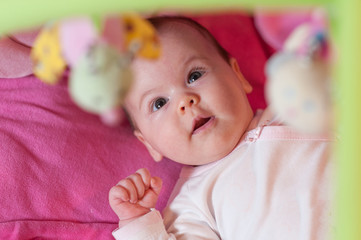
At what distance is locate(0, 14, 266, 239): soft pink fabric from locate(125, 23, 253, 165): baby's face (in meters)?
0.12

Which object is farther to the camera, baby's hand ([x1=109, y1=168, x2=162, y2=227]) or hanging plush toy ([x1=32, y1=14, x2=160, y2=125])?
baby's hand ([x1=109, y1=168, x2=162, y2=227])

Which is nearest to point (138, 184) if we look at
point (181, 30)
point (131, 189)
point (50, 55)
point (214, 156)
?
point (131, 189)

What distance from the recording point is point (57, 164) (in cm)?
91

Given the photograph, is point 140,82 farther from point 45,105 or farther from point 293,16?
point 293,16

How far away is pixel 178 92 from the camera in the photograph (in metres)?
0.77

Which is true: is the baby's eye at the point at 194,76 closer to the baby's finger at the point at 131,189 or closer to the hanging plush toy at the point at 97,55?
the baby's finger at the point at 131,189

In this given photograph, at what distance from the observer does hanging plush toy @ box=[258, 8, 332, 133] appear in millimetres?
342

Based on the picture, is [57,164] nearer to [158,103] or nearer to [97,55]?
[158,103]

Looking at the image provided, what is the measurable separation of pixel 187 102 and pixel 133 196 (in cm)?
18

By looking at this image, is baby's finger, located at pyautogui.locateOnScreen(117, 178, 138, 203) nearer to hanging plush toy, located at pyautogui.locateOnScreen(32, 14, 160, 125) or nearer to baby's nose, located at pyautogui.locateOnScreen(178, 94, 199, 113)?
baby's nose, located at pyautogui.locateOnScreen(178, 94, 199, 113)

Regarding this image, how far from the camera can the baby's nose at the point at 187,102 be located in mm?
757

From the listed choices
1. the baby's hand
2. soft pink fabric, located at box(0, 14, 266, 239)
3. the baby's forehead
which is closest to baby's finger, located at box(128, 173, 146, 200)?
the baby's hand

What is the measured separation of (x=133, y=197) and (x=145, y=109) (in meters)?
0.14

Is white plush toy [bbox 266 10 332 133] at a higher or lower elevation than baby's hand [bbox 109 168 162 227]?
higher
